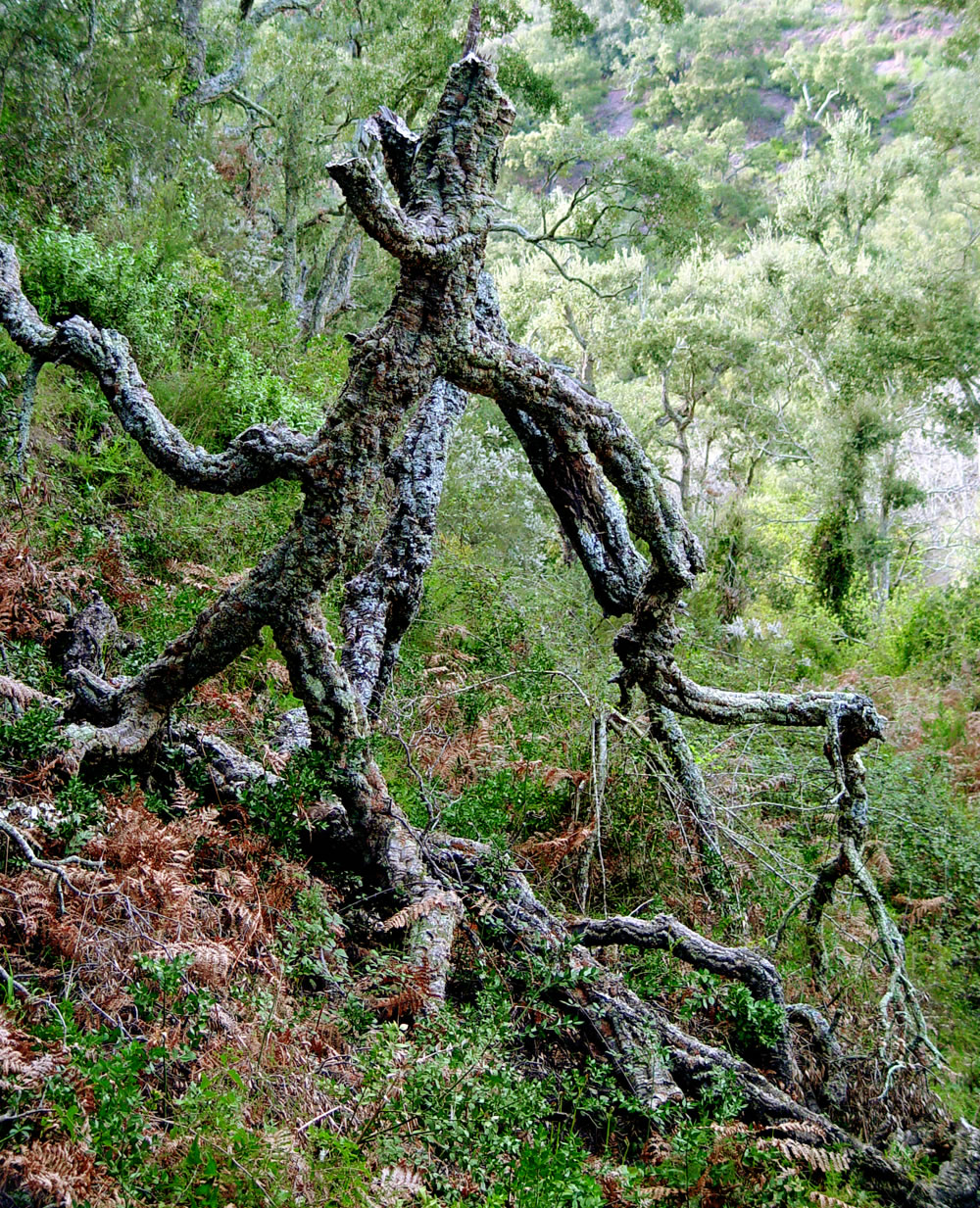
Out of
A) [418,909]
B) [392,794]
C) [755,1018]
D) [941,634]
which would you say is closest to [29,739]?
[418,909]

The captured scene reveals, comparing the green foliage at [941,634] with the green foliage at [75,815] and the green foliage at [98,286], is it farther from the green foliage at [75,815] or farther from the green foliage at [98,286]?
the green foliage at [75,815]

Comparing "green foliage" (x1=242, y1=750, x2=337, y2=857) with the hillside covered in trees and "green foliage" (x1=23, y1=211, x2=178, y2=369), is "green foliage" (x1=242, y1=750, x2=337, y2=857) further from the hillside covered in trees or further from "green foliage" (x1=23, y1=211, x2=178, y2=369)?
"green foliage" (x1=23, y1=211, x2=178, y2=369)

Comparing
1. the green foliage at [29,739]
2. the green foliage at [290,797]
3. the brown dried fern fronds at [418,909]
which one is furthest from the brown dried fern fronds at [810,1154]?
the green foliage at [29,739]

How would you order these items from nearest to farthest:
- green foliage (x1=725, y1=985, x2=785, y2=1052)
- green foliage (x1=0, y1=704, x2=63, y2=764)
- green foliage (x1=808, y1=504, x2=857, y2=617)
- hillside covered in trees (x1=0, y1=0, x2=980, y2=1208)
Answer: hillside covered in trees (x1=0, y1=0, x2=980, y2=1208) < green foliage (x1=0, y1=704, x2=63, y2=764) < green foliage (x1=725, y1=985, x2=785, y2=1052) < green foliage (x1=808, y1=504, x2=857, y2=617)

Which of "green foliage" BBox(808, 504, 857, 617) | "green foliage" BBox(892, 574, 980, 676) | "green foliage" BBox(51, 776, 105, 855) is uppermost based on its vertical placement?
"green foliage" BBox(808, 504, 857, 617)

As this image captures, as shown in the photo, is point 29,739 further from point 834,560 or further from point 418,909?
point 834,560

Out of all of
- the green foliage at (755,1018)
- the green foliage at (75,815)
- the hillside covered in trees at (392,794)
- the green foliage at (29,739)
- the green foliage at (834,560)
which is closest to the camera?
the hillside covered in trees at (392,794)

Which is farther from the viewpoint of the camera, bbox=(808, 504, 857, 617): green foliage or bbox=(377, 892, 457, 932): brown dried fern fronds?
bbox=(808, 504, 857, 617): green foliage

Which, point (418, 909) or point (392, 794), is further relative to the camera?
point (392, 794)

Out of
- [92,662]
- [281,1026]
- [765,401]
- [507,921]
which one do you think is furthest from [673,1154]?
[765,401]

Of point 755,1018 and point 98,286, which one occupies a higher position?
point 98,286

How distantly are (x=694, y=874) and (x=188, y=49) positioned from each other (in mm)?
10811

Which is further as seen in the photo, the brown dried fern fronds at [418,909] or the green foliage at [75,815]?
the brown dried fern fronds at [418,909]

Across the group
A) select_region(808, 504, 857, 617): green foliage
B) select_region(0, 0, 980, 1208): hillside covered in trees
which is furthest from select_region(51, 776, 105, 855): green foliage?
select_region(808, 504, 857, 617): green foliage
